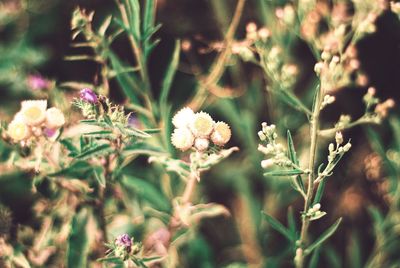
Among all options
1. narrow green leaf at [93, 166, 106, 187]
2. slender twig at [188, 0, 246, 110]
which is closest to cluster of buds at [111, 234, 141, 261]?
narrow green leaf at [93, 166, 106, 187]

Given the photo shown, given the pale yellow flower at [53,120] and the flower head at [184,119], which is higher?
the flower head at [184,119]

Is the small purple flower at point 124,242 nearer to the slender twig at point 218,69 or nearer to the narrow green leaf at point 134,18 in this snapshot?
the narrow green leaf at point 134,18

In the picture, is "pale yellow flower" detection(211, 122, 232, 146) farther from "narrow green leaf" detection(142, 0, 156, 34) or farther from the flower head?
"narrow green leaf" detection(142, 0, 156, 34)

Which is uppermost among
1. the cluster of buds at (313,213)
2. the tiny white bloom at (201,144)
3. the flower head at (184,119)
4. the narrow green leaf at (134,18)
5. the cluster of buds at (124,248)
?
the narrow green leaf at (134,18)

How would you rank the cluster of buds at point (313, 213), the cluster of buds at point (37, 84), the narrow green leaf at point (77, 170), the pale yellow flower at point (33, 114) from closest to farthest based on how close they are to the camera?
the cluster of buds at point (313, 213)
the pale yellow flower at point (33, 114)
the narrow green leaf at point (77, 170)
the cluster of buds at point (37, 84)

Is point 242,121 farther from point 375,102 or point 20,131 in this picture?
point 20,131

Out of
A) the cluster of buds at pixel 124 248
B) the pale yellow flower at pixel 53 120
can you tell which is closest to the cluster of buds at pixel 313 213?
the cluster of buds at pixel 124 248

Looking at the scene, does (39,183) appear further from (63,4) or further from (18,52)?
(63,4)

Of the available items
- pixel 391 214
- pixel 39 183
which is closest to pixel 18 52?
pixel 39 183
